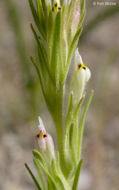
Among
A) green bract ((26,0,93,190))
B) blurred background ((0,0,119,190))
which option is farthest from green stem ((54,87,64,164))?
blurred background ((0,0,119,190))

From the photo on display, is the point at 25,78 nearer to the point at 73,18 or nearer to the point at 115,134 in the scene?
the point at 115,134

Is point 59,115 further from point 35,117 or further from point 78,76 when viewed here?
point 35,117

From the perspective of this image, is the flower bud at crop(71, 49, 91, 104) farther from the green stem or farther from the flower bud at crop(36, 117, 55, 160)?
the flower bud at crop(36, 117, 55, 160)

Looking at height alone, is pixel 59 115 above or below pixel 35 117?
below

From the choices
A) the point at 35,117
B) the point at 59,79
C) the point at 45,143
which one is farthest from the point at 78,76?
the point at 35,117

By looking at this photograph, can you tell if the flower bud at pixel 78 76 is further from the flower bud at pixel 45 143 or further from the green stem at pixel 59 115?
the flower bud at pixel 45 143

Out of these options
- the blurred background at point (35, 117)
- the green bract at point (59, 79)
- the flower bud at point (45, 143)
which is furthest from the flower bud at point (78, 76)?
the blurred background at point (35, 117)
